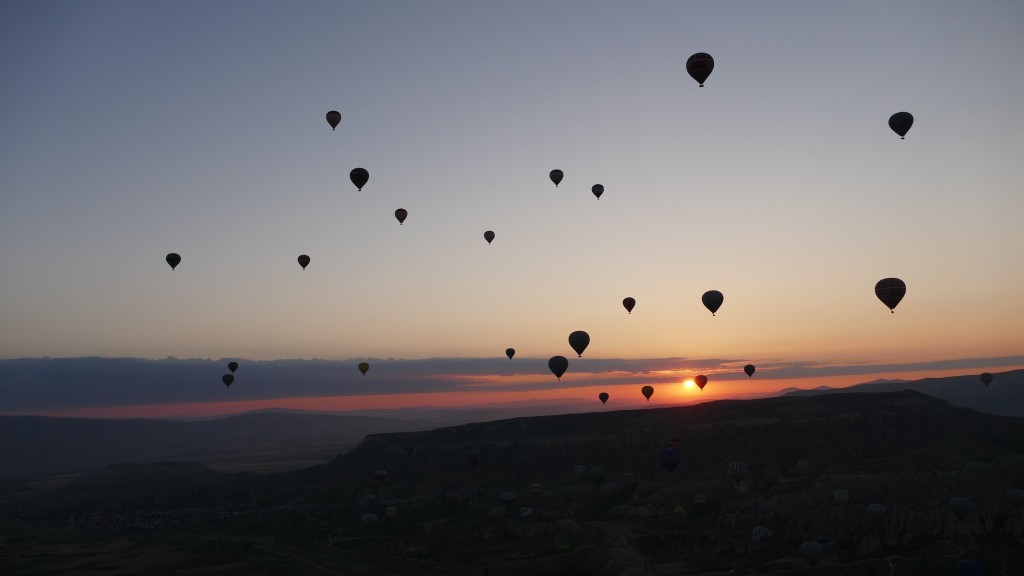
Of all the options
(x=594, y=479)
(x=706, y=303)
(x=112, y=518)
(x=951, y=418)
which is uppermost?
(x=706, y=303)


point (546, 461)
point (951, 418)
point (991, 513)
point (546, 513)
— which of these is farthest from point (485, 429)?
point (991, 513)

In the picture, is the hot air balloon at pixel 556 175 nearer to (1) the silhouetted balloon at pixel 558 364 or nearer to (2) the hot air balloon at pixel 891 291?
(1) the silhouetted balloon at pixel 558 364

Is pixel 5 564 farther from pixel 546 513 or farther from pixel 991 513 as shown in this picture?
pixel 991 513

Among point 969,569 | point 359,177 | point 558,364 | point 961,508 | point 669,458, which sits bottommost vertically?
point 969,569

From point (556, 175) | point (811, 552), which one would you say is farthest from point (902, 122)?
point (811, 552)

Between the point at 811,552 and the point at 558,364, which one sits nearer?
the point at 811,552

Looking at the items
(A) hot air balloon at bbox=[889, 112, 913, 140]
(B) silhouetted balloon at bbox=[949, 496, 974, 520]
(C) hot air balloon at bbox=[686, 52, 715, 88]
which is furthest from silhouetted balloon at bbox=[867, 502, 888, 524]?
(C) hot air balloon at bbox=[686, 52, 715, 88]

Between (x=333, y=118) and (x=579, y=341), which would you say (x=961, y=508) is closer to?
(x=579, y=341)
